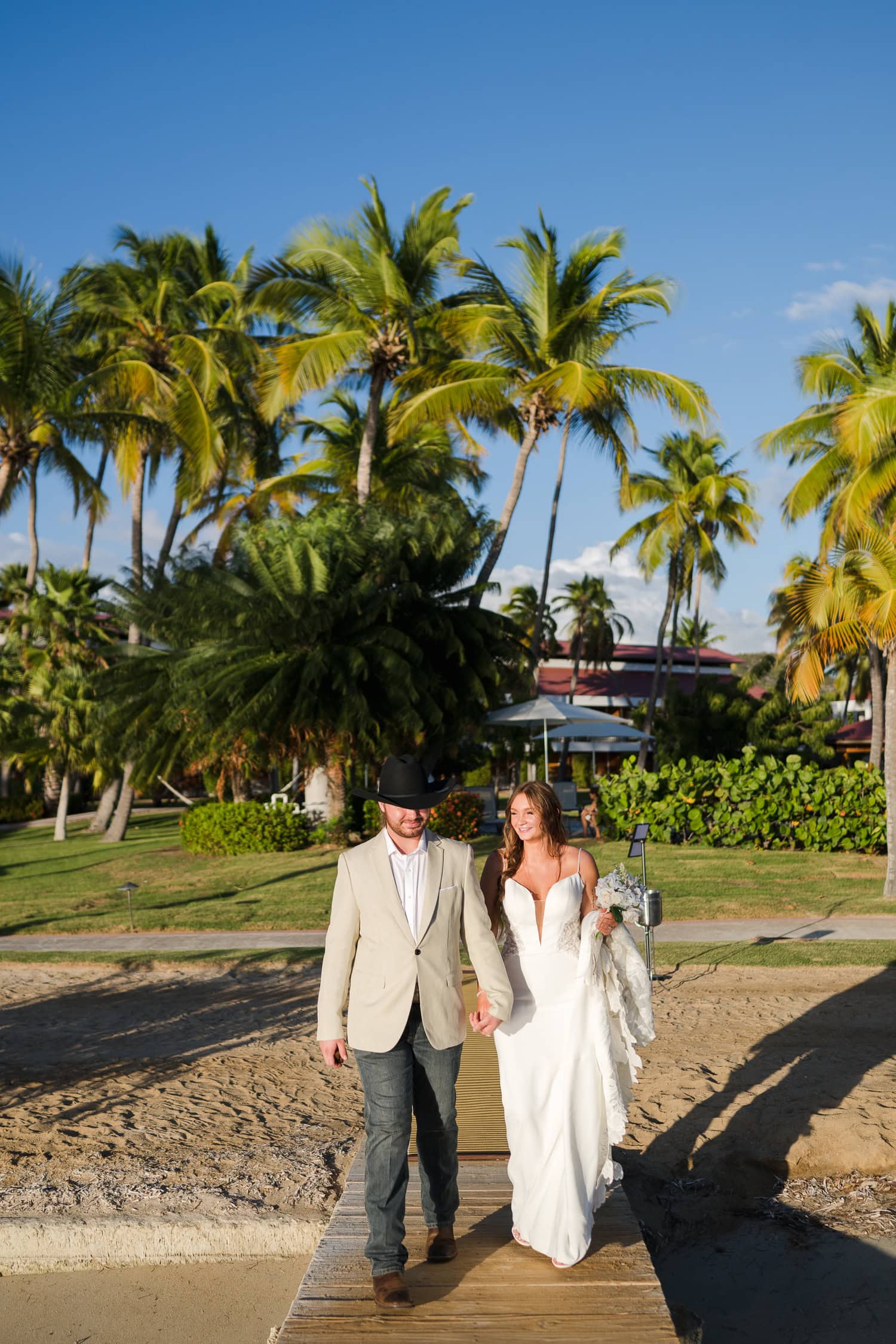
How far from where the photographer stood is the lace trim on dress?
13.5 ft

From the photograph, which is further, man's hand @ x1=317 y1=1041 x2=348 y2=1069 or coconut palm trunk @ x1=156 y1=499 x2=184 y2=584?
coconut palm trunk @ x1=156 y1=499 x2=184 y2=584

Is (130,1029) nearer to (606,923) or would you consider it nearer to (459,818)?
(606,923)

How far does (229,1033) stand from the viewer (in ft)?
27.2

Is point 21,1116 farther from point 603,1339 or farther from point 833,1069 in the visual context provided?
point 833,1069

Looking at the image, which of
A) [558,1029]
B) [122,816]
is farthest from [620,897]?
[122,816]

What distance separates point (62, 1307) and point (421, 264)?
20258 mm

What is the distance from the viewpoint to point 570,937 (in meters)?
4.15

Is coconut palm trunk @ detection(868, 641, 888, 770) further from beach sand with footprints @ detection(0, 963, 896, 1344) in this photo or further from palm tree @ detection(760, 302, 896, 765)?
beach sand with footprints @ detection(0, 963, 896, 1344)

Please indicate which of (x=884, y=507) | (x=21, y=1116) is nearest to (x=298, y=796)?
(x=884, y=507)

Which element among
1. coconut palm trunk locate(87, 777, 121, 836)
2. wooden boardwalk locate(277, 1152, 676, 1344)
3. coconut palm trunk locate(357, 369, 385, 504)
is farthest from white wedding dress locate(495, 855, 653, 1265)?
coconut palm trunk locate(87, 777, 121, 836)

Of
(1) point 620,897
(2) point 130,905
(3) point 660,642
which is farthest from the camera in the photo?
(3) point 660,642

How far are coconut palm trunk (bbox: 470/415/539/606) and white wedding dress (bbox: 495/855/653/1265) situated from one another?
59.1 feet

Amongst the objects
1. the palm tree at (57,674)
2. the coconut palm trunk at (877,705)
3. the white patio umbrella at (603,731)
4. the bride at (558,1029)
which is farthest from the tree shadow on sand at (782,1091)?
the coconut palm trunk at (877,705)

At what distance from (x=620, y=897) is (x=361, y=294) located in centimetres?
1947
